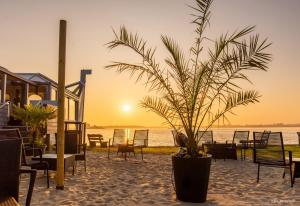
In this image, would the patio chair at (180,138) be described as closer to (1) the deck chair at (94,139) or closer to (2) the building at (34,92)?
(2) the building at (34,92)

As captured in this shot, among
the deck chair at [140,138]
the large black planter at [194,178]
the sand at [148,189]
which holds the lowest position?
the sand at [148,189]

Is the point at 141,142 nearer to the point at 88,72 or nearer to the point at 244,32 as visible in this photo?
the point at 244,32

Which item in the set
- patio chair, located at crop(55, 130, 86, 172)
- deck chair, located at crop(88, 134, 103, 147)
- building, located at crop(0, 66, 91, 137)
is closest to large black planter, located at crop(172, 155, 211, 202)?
patio chair, located at crop(55, 130, 86, 172)

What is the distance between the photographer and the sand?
18.8ft

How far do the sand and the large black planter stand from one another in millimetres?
210

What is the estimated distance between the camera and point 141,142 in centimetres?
1348

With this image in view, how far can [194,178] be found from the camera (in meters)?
5.75

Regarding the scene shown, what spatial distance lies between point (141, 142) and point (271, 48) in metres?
8.34

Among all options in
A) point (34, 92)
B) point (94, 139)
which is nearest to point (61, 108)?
point (94, 139)

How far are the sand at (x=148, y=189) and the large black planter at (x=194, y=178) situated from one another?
21 cm

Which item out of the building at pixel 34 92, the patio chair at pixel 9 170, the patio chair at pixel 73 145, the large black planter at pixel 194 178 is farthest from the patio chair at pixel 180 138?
the building at pixel 34 92

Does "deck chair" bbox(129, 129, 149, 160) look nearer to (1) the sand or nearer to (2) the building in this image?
(1) the sand

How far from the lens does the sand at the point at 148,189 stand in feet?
18.8

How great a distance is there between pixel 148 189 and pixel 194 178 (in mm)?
1313
